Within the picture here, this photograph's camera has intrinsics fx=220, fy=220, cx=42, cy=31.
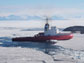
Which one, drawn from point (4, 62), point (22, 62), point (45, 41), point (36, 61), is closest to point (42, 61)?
point (36, 61)

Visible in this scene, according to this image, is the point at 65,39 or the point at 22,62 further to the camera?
the point at 65,39

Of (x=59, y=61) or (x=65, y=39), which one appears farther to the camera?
(x=65, y=39)

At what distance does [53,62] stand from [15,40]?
11.7 meters

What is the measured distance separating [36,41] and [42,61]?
10.5 metres

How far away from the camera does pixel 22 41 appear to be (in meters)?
21.1

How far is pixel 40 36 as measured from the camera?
68.5ft

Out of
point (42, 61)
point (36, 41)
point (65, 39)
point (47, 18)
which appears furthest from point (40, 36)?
point (42, 61)

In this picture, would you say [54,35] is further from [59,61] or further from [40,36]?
[59,61]

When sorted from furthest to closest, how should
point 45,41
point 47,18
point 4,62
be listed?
point 47,18 < point 45,41 < point 4,62

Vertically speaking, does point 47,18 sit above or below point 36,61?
above

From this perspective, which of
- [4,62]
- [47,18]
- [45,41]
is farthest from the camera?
[47,18]

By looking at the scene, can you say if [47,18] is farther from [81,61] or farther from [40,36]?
[81,61]

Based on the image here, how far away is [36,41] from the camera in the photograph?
20.5m

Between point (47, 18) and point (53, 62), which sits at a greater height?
point (47, 18)
